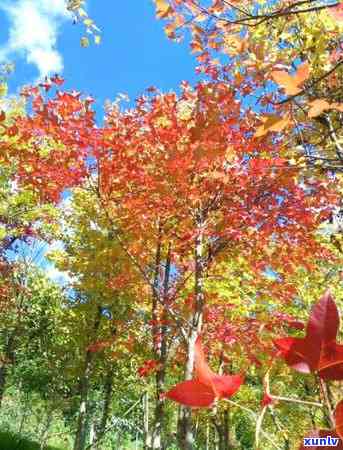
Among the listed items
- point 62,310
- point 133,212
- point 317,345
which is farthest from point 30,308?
point 317,345

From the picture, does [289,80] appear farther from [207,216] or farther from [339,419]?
[207,216]

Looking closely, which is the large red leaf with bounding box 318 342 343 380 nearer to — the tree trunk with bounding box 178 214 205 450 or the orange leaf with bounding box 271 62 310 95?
the orange leaf with bounding box 271 62 310 95

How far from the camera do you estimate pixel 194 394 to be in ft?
1.92

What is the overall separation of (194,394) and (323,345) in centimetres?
17

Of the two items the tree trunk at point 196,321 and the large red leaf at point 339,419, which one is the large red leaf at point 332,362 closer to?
the large red leaf at point 339,419

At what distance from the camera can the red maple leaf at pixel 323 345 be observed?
562mm

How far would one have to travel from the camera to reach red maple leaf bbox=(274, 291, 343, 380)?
1.85 feet

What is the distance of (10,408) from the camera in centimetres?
3384

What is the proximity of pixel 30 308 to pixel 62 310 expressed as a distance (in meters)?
4.74

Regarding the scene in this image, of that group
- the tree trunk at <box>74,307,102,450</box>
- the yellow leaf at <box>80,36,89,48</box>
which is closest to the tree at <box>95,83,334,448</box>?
the yellow leaf at <box>80,36,89,48</box>

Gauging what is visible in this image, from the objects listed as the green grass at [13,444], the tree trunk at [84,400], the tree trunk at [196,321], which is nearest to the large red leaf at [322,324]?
the tree trunk at [196,321]

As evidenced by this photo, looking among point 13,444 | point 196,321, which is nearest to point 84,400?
point 13,444

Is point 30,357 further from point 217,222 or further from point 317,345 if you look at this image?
Answer: point 317,345

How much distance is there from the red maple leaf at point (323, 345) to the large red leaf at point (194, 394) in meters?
0.12
